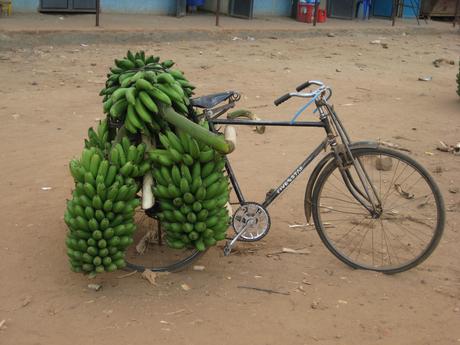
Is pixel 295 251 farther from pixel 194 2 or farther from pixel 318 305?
pixel 194 2

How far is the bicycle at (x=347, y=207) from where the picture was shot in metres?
3.73

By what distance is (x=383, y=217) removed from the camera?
14.6 ft

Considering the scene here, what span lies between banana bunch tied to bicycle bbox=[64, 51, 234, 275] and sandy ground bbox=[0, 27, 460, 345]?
263 mm

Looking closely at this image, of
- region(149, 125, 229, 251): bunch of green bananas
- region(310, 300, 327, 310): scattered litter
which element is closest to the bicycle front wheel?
region(310, 300, 327, 310): scattered litter

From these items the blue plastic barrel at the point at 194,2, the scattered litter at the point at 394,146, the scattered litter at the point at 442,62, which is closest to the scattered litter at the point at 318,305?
the scattered litter at the point at 394,146

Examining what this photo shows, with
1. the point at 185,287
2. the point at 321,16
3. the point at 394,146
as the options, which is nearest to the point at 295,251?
the point at 185,287

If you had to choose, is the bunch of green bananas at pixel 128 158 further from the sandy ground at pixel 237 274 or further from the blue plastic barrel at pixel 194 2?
the blue plastic barrel at pixel 194 2

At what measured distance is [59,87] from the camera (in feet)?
27.6

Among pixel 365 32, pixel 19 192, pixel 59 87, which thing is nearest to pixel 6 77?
pixel 59 87

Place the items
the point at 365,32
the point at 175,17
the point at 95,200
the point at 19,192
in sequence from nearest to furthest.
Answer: the point at 95,200 → the point at 19,192 → the point at 175,17 → the point at 365,32

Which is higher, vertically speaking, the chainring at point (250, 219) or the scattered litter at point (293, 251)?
the chainring at point (250, 219)

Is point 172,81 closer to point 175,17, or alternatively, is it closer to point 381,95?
point 381,95

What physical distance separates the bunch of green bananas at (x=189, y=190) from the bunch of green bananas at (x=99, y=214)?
0.18 metres

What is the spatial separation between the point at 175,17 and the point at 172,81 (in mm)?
11176
